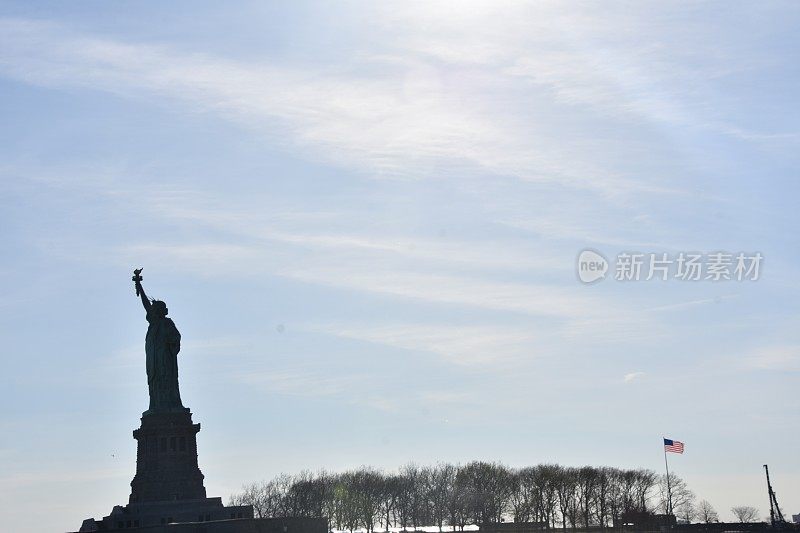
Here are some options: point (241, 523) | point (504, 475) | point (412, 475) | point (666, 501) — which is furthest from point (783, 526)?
point (241, 523)

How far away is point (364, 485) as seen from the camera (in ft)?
531

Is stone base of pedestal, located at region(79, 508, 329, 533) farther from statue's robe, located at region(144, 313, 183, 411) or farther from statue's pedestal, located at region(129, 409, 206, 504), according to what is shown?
statue's robe, located at region(144, 313, 183, 411)

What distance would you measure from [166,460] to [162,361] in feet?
30.1

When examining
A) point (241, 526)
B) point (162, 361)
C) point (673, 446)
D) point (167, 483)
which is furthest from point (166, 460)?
point (673, 446)

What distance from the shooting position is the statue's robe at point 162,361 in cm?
10356

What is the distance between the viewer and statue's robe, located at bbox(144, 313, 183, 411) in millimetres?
103562

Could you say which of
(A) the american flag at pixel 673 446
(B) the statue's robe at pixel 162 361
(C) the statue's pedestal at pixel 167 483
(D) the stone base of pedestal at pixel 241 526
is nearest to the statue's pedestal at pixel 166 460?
(C) the statue's pedestal at pixel 167 483

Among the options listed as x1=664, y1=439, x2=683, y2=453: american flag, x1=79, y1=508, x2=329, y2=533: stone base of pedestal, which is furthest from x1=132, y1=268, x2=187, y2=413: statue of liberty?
x1=664, y1=439, x2=683, y2=453: american flag

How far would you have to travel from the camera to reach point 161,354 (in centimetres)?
10469

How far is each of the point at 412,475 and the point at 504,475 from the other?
42.0 feet

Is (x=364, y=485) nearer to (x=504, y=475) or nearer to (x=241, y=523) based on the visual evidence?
(x=504, y=475)

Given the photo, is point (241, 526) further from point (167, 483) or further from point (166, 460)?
point (166, 460)

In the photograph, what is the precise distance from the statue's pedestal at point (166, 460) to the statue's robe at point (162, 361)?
1.81m

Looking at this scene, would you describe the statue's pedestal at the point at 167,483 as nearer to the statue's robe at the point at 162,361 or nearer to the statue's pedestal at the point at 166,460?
the statue's pedestal at the point at 166,460
